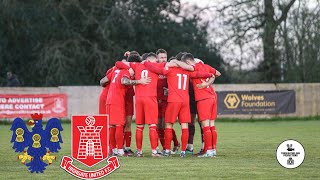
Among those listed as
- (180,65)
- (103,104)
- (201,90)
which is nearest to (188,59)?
(180,65)

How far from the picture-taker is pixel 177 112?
52.0 ft

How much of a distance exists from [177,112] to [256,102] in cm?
1840

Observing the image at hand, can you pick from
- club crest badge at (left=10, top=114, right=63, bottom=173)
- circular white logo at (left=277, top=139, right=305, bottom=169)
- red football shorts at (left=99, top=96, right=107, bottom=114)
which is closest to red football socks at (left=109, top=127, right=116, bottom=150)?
red football shorts at (left=99, top=96, right=107, bottom=114)

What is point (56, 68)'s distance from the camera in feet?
136

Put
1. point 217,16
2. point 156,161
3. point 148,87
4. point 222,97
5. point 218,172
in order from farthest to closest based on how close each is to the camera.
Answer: point 217,16 → point 222,97 → point 148,87 → point 156,161 → point 218,172

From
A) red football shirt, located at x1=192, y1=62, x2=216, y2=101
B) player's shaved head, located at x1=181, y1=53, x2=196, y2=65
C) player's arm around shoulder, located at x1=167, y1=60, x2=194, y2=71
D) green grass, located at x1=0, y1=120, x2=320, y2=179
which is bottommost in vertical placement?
green grass, located at x1=0, y1=120, x2=320, y2=179

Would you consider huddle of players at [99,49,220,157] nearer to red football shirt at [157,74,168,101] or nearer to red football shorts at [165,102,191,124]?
red football shorts at [165,102,191,124]

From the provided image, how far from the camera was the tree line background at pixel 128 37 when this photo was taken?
133 ft

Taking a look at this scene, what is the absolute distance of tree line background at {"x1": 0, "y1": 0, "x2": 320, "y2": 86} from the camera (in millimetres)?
40500

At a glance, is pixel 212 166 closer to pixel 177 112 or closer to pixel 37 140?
pixel 177 112

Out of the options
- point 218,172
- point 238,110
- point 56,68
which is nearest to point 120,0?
point 56,68

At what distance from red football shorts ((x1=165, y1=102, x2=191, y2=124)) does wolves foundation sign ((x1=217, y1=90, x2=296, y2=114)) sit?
57.1 ft

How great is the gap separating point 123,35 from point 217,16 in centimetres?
523

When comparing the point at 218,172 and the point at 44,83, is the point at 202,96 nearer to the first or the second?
the point at 218,172
